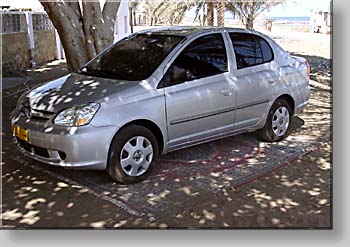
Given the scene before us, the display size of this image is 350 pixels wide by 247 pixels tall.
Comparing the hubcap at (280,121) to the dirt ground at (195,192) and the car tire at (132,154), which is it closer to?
the dirt ground at (195,192)

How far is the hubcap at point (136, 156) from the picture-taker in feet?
13.4

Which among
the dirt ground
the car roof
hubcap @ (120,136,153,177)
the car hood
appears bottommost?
the dirt ground

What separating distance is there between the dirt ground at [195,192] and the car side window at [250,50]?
3.43 feet

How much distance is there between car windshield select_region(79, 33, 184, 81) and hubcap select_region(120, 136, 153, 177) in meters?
0.65

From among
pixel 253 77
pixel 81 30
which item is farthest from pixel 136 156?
pixel 81 30

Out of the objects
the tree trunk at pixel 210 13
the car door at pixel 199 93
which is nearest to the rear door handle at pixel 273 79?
the car door at pixel 199 93

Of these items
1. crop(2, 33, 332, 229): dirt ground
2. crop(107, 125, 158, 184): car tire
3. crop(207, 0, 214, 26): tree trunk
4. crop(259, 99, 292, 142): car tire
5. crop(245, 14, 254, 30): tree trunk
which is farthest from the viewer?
crop(245, 14, 254, 30): tree trunk

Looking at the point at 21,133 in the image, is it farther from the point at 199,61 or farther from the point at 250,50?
the point at 250,50

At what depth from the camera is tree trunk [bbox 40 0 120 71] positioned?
20.5 ft

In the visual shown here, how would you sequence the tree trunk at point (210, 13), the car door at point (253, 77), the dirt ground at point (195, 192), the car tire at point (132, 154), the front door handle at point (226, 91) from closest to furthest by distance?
the dirt ground at point (195, 192) → the car tire at point (132, 154) → the front door handle at point (226, 91) → the car door at point (253, 77) → the tree trunk at point (210, 13)

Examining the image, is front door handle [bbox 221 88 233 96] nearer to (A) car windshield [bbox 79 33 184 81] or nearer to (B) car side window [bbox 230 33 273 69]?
(B) car side window [bbox 230 33 273 69]

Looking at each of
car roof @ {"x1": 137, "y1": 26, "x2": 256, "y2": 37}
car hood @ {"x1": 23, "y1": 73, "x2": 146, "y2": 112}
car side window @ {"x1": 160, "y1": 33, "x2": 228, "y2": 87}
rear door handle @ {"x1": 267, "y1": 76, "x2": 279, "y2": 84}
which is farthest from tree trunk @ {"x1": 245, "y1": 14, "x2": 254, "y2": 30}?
car hood @ {"x1": 23, "y1": 73, "x2": 146, "y2": 112}

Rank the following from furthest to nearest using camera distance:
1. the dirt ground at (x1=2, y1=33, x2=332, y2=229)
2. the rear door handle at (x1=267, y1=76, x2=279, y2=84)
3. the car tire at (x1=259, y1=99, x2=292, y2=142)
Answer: the car tire at (x1=259, y1=99, x2=292, y2=142), the rear door handle at (x1=267, y1=76, x2=279, y2=84), the dirt ground at (x1=2, y1=33, x2=332, y2=229)

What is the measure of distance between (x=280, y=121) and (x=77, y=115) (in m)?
2.73
